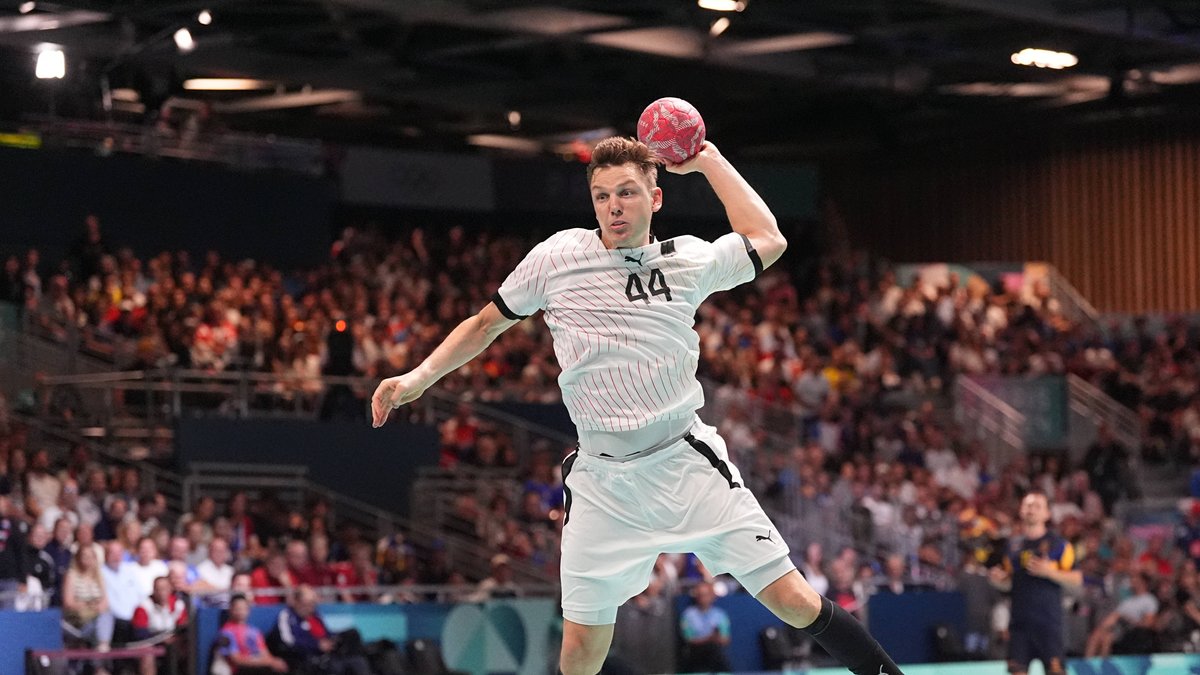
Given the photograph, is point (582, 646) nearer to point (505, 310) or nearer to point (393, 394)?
point (393, 394)

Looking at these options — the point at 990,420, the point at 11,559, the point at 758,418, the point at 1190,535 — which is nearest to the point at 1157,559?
the point at 1190,535

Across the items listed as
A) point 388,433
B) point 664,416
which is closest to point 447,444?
point 388,433

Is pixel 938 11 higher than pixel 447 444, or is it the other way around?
pixel 938 11

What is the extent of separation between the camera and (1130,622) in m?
20.1

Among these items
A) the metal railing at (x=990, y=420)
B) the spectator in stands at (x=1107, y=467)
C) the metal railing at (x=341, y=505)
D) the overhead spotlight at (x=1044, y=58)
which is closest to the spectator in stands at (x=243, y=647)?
the metal railing at (x=341, y=505)

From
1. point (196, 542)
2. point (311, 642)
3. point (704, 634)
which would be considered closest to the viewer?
→ point (311, 642)

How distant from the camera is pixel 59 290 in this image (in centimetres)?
A: 2170

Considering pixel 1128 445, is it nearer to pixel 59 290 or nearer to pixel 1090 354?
pixel 1090 354

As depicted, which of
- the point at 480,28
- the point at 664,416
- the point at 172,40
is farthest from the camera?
the point at 480,28

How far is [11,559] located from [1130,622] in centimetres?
1253

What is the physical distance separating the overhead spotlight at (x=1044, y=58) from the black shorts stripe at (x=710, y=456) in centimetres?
2389

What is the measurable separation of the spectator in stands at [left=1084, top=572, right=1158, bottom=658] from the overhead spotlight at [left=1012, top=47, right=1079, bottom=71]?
11649 millimetres

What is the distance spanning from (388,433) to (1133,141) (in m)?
18.9

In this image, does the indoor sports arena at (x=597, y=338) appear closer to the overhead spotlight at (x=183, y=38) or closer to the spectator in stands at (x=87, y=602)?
the spectator in stands at (x=87, y=602)
